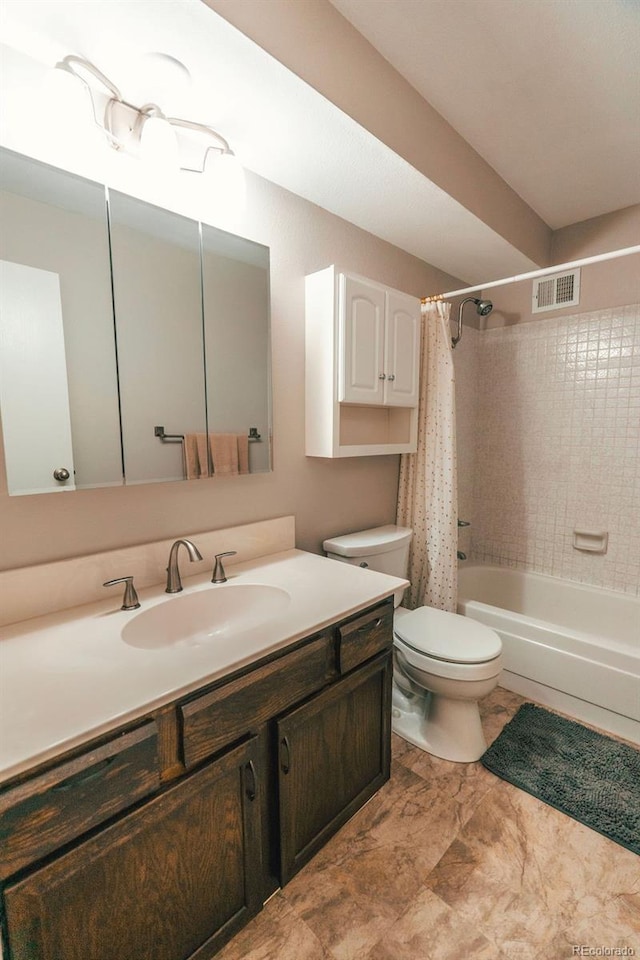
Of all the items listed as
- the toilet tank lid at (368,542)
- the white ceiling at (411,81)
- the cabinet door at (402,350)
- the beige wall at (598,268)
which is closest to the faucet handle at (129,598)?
the toilet tank lid at (368,542)

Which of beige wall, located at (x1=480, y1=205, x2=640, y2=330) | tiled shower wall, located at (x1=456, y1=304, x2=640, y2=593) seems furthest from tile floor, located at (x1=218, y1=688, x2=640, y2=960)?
beige wall, located at (x1=480, y1=205, x2=640, y2=330)

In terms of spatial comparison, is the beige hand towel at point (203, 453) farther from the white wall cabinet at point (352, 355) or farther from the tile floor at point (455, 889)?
the tile floor at point (455, 889)

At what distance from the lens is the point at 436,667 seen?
1.67 meters

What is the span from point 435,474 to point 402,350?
66cm

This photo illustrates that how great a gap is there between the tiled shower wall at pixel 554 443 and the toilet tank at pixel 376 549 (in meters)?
1.04

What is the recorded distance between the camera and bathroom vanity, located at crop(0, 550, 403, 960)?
0.73 m

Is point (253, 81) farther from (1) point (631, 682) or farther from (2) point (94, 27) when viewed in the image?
(1) point (631, 682)

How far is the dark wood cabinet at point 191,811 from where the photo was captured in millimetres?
725

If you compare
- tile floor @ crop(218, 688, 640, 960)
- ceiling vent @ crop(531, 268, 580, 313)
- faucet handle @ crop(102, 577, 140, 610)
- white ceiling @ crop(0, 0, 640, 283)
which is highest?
white ceiling @ crop(0, 0, 640, 283)

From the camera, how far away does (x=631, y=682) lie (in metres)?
1.81

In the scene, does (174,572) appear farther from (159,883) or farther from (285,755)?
(159,883)

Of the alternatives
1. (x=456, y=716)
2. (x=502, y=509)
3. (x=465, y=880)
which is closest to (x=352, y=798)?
(x=465, y=880)

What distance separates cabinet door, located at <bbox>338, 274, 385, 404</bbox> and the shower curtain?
0.41 metres

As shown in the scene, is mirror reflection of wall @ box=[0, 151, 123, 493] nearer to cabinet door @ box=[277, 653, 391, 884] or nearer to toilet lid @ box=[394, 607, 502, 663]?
cabinet door @ box=[277, 653, 391, 884]
